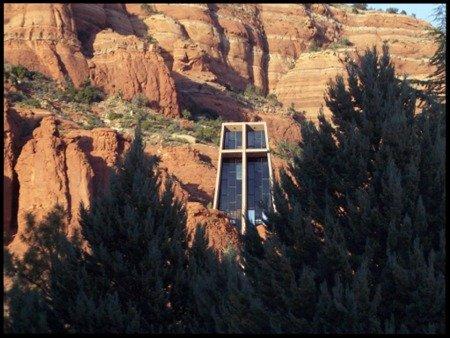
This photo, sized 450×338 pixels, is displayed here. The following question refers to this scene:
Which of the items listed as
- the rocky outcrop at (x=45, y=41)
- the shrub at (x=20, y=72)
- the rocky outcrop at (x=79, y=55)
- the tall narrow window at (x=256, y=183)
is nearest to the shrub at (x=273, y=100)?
the rocky outcrop at (x=79, y=55)

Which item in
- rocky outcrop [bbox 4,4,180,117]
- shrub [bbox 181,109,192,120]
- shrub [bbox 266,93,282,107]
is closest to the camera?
rocky outcrop [bbox 4,4,180,117]

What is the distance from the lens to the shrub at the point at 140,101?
178 feet

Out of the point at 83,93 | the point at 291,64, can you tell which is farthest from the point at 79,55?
the point at 291,64

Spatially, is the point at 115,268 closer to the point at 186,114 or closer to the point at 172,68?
the point at 186,114

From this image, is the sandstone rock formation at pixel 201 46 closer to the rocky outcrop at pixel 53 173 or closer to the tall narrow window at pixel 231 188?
the tall narrow window at pixel 231 188

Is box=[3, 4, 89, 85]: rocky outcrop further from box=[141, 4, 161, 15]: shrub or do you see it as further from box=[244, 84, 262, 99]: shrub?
box=[244, 84, 262, 99]: shrub

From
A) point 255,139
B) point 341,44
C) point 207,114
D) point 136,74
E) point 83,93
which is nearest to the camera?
point 255,139

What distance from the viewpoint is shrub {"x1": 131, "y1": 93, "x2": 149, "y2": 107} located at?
5423 cm

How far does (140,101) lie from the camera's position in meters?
54.4

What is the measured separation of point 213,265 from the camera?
15.6 metres

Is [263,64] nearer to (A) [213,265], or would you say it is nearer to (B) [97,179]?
(B) [97,179]

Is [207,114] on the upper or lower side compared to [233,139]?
upper

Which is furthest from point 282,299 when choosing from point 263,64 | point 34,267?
point 263,64

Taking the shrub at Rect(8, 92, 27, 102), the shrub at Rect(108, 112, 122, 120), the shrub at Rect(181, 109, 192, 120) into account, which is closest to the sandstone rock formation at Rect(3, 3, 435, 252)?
the shrub at Rect(181, 109, 192, 120)
